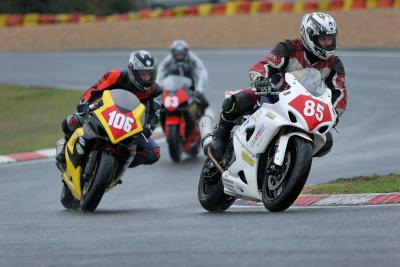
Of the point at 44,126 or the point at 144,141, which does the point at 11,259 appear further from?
the point at 44,126

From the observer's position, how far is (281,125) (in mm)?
8828

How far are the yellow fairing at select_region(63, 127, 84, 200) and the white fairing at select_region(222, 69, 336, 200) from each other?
1751 millimetres

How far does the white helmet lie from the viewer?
943 centimetres

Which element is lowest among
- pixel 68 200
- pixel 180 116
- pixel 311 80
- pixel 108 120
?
pixel 180 116

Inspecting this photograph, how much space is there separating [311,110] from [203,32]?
26500mm

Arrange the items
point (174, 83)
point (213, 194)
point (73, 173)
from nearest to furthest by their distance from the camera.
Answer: point (213, 194)
point (73, 173)
point (174, 83)

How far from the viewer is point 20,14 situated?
145 feet

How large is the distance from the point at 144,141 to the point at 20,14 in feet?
112

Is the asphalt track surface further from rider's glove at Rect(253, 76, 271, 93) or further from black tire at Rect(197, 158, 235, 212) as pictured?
rider's glove at Rect(253, 76, 271, 93)

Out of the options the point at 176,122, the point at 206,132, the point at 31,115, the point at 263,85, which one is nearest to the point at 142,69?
the point at 206,132

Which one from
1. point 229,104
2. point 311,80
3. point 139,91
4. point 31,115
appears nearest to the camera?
point 311,80

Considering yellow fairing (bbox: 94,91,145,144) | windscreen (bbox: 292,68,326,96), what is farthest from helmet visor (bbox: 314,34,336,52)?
yellow fairing (bbox: 94,91,145,144)

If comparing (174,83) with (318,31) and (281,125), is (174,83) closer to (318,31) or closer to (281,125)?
(318,31)

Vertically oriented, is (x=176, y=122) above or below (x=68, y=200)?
below
